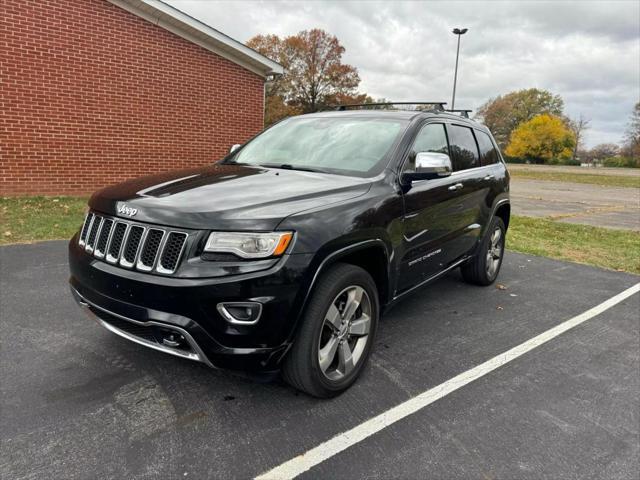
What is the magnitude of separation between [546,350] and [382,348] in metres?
1.31

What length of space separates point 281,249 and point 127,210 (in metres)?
0.93

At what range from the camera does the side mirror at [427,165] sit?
3.13 m

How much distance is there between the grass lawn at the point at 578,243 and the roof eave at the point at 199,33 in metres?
6.95

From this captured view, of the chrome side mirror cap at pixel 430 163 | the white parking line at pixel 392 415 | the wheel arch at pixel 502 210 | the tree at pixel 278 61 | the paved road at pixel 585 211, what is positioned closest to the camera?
the white parking line at pixel 392 415

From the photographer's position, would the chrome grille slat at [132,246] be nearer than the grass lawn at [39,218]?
Yes

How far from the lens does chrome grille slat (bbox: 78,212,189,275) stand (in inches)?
91.6

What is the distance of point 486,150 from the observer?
5.06m

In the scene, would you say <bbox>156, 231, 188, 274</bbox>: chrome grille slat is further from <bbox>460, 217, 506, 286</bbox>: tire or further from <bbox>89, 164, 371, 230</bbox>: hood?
<bbox>460, 217, 506, 286</bbox>: tire

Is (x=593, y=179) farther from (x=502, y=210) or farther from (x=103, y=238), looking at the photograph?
(x=103, y=238)

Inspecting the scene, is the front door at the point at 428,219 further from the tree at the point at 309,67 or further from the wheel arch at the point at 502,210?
the tree at the point at 309,67

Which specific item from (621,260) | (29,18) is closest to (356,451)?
(621,260)

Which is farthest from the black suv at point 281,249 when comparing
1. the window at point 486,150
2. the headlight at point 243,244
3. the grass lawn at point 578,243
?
the grass lawn at point 578,243

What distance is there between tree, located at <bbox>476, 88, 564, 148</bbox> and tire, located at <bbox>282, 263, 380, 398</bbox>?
8684 cm

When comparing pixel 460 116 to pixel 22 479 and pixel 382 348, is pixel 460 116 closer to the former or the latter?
pixel 382 348
